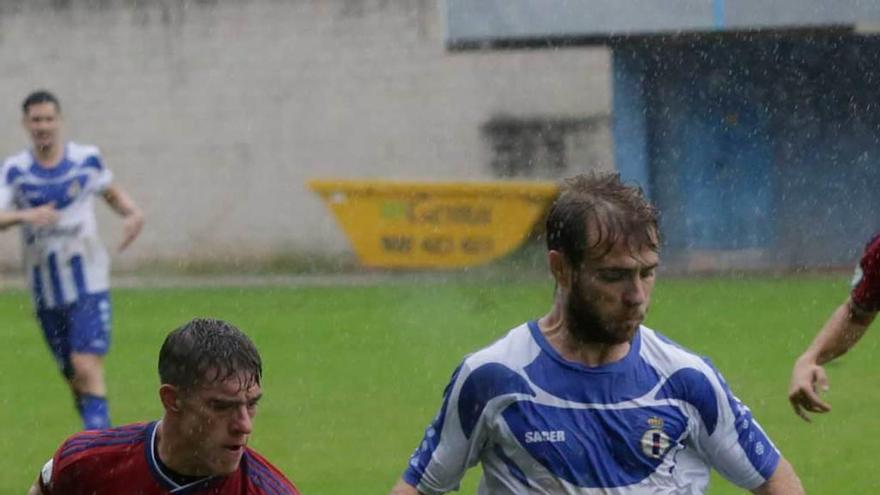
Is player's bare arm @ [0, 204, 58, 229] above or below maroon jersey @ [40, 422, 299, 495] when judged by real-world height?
below

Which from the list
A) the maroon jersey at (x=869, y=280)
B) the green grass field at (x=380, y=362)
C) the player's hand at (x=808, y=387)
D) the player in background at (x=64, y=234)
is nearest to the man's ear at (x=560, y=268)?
the player's hand at (x=808, y=387)

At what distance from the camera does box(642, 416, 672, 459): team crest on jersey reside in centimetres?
379

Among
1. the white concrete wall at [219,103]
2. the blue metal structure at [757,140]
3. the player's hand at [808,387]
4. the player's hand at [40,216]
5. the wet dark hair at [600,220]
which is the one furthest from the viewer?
the white concrete wall at [219,103]

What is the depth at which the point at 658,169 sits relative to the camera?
22.7 m

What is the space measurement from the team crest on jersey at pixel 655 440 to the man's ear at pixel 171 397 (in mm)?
984

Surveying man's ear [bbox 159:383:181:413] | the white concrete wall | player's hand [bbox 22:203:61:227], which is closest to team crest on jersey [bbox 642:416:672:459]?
man's ear [bbox 159:383:181:413]

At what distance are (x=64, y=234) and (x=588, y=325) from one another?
6231mm

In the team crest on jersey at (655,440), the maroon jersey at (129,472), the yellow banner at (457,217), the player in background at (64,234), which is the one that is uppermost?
the team crest on jersey at (655,440)

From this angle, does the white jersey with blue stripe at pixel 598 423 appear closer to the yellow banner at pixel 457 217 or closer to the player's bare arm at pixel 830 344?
→ the player's bare arm at pixel 830 344

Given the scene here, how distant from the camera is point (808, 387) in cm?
494

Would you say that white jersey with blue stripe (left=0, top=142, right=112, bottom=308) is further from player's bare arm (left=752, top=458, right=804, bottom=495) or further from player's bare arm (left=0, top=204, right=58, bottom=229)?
player's bare arm (left=752, top=458, right=804, bottom=495)

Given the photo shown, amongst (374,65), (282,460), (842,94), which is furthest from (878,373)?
(374,65)

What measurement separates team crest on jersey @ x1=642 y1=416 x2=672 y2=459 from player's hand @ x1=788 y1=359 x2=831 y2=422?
3.95 feet

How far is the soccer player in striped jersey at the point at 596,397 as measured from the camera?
372 centimetres
